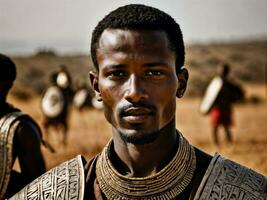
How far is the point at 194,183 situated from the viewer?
320 cm

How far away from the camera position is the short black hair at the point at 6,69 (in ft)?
16.6

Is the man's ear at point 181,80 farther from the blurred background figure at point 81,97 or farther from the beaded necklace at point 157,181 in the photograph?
the blurred background figure at point 81,97

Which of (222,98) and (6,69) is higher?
(6,69)

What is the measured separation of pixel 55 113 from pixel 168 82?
12.9 meters

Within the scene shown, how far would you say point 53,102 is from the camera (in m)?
15.8

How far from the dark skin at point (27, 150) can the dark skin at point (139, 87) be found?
180 cm

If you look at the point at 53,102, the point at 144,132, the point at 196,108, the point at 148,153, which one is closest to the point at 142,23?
the point at 144,132

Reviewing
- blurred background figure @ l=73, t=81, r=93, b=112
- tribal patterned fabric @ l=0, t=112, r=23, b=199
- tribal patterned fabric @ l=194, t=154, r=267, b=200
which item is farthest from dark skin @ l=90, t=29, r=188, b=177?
blurred background figure @ l=73, t=81, r=93, b=112

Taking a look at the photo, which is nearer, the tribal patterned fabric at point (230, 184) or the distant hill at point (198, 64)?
the tribal patterned fabric at point (230, 184)

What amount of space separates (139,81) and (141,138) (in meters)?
0.22

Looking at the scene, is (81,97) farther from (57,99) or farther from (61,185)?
(61,185)

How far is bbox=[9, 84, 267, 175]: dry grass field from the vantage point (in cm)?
1419

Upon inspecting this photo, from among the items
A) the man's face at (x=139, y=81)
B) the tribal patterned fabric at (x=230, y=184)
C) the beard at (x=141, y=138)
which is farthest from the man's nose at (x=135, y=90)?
the tribal patterned fabric at (x=230, y=184)

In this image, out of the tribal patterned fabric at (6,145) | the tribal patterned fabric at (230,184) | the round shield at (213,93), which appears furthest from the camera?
the round shield at (213,93)
